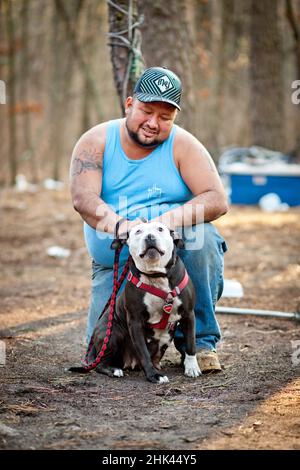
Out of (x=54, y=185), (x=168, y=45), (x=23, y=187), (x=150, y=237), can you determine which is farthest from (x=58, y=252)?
(x=54, y=185)

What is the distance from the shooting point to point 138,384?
4031 millimetres

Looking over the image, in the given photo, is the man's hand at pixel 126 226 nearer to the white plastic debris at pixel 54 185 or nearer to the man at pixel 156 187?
the man at pixel 156 187

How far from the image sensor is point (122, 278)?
4320 millimetres

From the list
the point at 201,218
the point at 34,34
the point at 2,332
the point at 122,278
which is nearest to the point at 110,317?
the point at 122,278

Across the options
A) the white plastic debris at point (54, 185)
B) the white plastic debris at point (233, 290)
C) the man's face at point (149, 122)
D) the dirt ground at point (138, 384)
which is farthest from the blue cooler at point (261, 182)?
the man's face at point (149, 122)

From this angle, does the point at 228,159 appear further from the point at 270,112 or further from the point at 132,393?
the point at 132,393

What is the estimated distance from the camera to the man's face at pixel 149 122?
4.27 metres

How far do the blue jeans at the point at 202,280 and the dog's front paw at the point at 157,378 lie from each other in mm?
381

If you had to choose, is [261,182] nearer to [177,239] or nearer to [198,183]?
[198,183]

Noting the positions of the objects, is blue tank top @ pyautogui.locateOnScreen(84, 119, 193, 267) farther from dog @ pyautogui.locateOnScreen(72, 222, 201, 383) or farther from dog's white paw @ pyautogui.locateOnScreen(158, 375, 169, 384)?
dog's white paw @ pyautogui.locateOnScreen(158, 375, 169, 384)

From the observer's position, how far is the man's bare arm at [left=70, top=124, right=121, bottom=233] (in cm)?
→ 423

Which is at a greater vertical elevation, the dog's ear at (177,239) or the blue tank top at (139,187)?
the blue tank top at (139,187)

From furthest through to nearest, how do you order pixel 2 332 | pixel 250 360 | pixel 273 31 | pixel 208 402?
1. pixel 273 31
2. pixel 2 332
3. pixel 250 360
4. pixel 208 402
